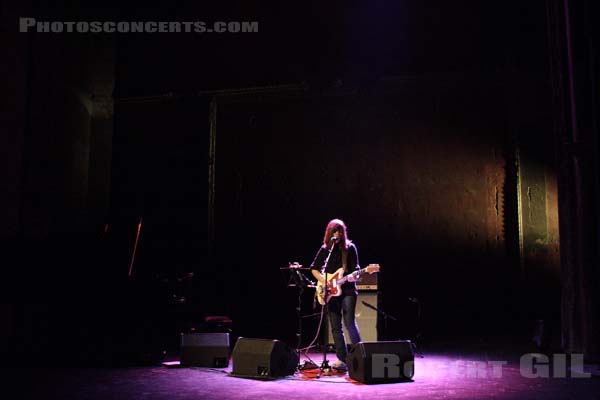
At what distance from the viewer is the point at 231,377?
18.5 feet

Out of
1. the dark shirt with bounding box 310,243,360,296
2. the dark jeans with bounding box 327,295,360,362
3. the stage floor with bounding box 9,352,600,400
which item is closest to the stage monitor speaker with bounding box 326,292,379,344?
the stage floor with bounding box 9,352,600,400

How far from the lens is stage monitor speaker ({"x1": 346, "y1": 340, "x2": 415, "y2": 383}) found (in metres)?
5.14

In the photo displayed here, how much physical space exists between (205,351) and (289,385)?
5.07 feet

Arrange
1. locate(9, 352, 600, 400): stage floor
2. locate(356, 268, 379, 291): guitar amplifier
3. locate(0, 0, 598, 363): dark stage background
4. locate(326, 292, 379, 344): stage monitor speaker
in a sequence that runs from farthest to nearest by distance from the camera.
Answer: locate(356, 268, 379, 291): guitar amplifier, locate(326, 292, 379, 344): stage monitor speaker, locate(0, 0, 598, 363): dark stage background, locate(9, 352, 600, 400): stage floor

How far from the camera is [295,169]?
9062 millimetres

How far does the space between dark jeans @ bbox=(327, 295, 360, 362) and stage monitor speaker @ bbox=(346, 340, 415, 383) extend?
55 centimetres

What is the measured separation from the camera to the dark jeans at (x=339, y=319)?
5945 millimetres

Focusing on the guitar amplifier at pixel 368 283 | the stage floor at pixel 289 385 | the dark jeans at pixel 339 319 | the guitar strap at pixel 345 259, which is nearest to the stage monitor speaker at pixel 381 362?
the stage floor at pixel 289 385

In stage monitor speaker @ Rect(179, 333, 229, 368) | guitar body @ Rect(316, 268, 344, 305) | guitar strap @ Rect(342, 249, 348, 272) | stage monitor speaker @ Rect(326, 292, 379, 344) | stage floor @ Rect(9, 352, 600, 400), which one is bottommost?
stage floor @ Rect(9, 352, 600, 400)

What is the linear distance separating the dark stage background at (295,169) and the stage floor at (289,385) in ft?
3.07

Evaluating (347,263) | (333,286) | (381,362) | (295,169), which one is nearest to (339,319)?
(333,286)

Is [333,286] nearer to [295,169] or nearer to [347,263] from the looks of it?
[347,263]

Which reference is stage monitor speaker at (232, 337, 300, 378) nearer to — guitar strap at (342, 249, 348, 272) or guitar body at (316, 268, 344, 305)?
guitar body at (316, 268, 344, 305)

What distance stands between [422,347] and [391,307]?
0.73 metres
